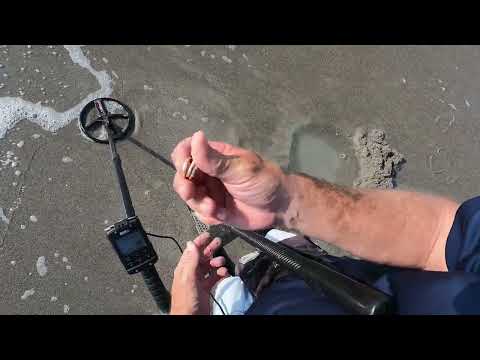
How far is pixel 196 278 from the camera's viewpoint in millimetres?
1522

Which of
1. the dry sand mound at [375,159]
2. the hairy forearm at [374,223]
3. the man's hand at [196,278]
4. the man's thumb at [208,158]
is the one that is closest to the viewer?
the man's thumb at [208,158]

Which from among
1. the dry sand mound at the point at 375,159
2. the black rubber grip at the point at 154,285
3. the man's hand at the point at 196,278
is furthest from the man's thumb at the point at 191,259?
the dry sand mound at the point at 375,159

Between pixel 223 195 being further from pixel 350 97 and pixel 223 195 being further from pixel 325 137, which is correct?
pixel 350 97

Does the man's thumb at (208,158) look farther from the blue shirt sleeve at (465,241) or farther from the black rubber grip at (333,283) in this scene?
the blue shirt sleeve at (465,241)

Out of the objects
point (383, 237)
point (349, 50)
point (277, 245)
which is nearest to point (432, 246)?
point (383, 237)

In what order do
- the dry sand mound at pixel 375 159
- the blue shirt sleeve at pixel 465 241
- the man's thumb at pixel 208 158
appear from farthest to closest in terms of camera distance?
the dry sand mound at pixel 375 159 < the blue shirt sleeve at pixel 465 241 < the man's thumb at pixel 208 158

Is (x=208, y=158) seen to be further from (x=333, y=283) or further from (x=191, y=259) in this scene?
(x=191, y=259)

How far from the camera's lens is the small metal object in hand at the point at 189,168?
107 cm

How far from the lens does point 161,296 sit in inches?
60.6

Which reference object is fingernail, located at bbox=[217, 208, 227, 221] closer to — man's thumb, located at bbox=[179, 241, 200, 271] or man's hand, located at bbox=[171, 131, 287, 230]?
man's hand, located at bbox=[171, 131, 287, 230]

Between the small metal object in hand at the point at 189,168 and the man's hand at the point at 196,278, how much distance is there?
1.80ft

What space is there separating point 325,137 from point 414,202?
0.86 metres

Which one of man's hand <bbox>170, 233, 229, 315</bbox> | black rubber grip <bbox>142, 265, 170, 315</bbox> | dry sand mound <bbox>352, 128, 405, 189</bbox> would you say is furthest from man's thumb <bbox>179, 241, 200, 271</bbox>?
dry sand mound <bbox>352, 128, 405, 189</bbox>

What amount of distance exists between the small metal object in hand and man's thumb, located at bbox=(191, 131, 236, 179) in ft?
0.10
